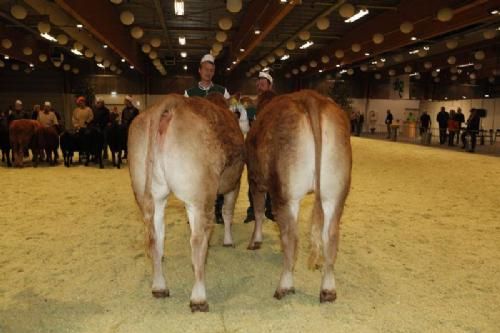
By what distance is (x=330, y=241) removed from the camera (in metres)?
3.31

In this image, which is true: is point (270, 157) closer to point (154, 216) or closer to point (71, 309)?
point (154, 216)

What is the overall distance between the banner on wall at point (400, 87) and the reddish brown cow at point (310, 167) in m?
35.3

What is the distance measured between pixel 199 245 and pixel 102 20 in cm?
1266

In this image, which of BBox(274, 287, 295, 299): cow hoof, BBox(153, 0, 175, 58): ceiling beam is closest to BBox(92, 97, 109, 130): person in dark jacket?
BBox(153, 0, 175, 58): ceiling beam

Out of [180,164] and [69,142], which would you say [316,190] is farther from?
[69,142]

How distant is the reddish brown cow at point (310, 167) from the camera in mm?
3174

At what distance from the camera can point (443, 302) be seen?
3477 mm

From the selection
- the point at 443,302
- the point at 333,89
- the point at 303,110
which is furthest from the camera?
the point at 333,89

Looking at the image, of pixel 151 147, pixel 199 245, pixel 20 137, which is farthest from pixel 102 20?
pixel 199 245

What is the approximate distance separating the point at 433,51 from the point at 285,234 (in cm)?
2446

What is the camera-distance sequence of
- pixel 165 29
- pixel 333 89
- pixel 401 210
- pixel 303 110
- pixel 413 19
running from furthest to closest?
pixel 333 89
pixel 165 29
pixel 413 19
pixel 401 210
pixel 303 110

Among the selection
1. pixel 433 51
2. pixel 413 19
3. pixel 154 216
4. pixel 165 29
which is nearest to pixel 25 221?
pixel 154 216

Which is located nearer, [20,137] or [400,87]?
[20,137]

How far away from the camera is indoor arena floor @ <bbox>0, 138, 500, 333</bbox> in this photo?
3.14 m
